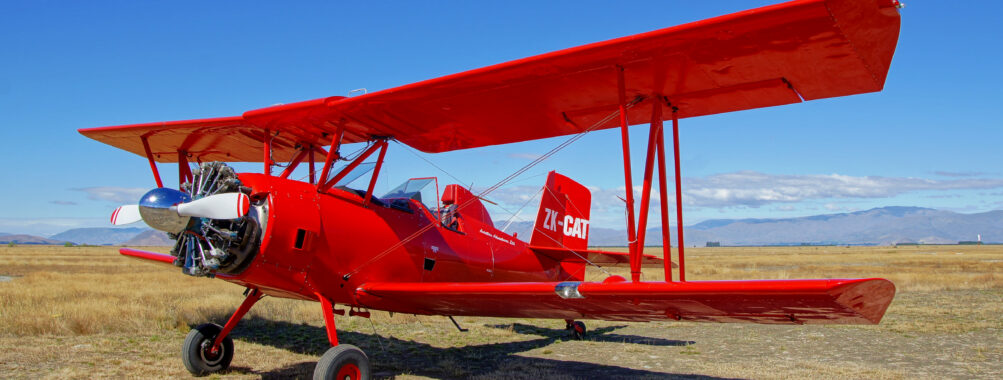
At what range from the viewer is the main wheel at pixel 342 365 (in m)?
5.83

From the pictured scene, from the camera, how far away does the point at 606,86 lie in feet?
20.3

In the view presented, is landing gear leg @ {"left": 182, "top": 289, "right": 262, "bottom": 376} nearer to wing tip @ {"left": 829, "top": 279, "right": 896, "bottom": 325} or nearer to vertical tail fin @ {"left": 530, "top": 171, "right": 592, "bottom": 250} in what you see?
vertical tail fin @ {"left": 530, "top": 171, "right": 592, "bottom": 250}

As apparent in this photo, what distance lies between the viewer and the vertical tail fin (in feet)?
35.0

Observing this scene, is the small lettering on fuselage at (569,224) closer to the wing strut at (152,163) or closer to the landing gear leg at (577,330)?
the landing gear leg at (577,330)

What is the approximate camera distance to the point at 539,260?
10.2 m

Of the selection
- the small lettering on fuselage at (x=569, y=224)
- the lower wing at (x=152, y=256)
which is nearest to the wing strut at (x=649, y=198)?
the small lettering on fuselage at (x=569, y=224)

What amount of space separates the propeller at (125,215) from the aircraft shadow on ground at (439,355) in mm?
2512

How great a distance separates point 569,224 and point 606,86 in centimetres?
548

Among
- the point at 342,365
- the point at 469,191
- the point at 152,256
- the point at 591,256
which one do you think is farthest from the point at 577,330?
the point at 152,256

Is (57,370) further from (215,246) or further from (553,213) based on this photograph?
(553,213)

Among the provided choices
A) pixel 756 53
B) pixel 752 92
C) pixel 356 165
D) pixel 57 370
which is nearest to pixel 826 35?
pixel 756 53

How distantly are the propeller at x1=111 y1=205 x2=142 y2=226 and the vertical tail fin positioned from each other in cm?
596

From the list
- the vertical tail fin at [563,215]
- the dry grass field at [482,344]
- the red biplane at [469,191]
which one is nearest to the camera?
the red biplane at [469,191]

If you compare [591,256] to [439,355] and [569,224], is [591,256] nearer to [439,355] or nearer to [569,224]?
[569,224]
